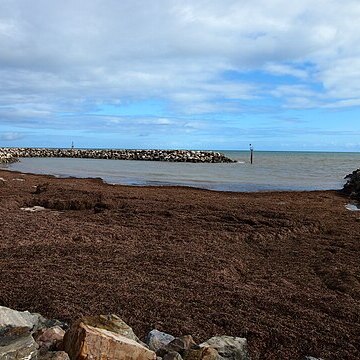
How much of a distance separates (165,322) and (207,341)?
75cm

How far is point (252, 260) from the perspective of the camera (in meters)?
7.80

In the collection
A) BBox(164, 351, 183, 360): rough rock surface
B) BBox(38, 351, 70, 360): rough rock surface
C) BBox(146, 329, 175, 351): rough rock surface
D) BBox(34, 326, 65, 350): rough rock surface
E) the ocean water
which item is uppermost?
the ocean water

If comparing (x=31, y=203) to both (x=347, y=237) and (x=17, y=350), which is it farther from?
(x=17, y=350)

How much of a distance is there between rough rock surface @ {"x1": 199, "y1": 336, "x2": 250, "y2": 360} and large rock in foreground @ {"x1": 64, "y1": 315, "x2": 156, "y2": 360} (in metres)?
0.72

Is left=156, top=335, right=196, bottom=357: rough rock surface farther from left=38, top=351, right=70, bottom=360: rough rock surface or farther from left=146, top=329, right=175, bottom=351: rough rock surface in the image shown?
left=38, top=351, right=70, bottom=360: rough rock surface

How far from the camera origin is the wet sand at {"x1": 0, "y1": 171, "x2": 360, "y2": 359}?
16.2 feet

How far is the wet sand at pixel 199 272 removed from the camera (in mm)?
4945

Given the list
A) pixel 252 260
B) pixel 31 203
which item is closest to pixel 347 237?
pixel 252 260

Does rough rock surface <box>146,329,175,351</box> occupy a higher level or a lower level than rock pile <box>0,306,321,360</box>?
lower

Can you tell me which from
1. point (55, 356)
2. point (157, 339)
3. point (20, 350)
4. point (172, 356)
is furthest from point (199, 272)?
point (20, 350)

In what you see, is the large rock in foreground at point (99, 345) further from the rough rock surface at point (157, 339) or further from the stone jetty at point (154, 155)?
the stone jetty at point (154, 155)

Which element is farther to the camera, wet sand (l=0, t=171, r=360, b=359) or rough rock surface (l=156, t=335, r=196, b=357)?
wet sand (l=0, t=171, r=360, b=359)

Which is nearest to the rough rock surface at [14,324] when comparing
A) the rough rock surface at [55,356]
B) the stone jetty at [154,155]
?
the rough rock surface at [55,356]

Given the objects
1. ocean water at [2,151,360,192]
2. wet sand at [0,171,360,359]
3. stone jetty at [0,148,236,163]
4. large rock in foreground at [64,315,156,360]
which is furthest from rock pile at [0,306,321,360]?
stone jetty at [0,148,236,163]
